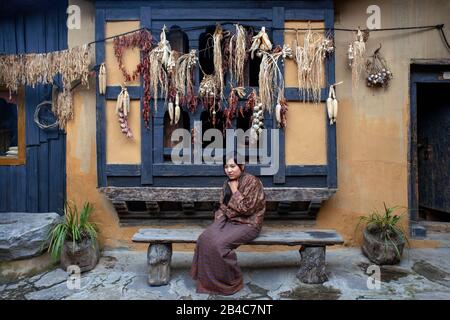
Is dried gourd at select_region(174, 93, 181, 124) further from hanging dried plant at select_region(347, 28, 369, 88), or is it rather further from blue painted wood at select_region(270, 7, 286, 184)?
hanging dried plant at select_region(347, 28, 369, 88)

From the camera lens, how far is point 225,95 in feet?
13.6

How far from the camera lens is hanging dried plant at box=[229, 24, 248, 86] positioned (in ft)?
13.3

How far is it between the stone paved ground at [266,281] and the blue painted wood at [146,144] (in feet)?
3.72

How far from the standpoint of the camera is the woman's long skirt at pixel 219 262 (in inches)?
129

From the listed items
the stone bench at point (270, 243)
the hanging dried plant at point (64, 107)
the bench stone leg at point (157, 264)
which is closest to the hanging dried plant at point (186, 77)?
the hanging dried plant at point (64, 107)

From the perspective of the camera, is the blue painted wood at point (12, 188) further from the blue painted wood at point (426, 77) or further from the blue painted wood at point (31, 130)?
the blue painted wood at point (426, 77)

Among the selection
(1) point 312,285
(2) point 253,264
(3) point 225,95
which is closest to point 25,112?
(3) point 225,95

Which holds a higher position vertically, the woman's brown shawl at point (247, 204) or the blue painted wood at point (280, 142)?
the blue painted wood at point (280, 142)

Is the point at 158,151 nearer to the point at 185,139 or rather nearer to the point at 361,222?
the point at 185,139

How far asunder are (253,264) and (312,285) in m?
0.80

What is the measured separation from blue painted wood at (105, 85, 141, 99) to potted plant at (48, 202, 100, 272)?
156cm

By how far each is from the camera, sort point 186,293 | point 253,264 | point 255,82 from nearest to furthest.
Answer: point 186,293 → point 253,264 → point 255,82

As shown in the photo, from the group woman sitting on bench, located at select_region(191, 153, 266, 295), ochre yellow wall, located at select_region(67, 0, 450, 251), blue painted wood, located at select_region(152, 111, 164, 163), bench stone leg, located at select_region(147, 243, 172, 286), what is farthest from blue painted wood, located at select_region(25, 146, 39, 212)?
woman sitting on bench, located at select_region(191, 153, 266, 295)

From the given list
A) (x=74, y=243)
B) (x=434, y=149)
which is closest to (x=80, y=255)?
(x=74, y=243)
